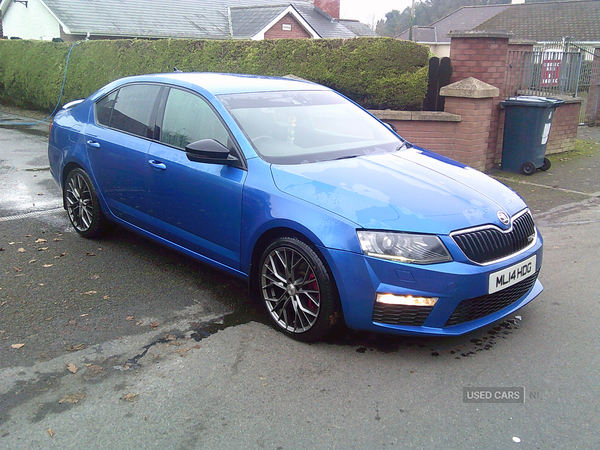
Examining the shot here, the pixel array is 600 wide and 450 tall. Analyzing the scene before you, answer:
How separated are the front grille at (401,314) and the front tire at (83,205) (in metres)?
3.29

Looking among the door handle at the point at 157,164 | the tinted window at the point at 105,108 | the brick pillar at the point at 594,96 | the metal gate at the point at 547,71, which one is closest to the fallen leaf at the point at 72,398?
the door handle at the point at 157,164

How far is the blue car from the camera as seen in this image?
11.3 ft

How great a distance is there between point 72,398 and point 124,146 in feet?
8.41

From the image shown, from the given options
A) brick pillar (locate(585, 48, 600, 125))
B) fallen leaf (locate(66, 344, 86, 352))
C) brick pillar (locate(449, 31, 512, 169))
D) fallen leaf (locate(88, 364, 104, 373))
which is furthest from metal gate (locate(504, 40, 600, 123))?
fallen leaf (locate(88, 364, 104, 373))

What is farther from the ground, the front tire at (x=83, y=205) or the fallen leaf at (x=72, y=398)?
the front tire at (x=83, y=205)

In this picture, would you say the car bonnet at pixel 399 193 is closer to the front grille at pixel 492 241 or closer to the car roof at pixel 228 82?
the front grille at pixel 492 241

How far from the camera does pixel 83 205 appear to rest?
587 cm

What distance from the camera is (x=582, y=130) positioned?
637 inches

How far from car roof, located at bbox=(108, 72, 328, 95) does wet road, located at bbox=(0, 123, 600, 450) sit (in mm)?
1565

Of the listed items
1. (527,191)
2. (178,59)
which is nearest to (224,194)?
(527,191)

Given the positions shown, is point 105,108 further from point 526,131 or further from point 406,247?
point 526,131

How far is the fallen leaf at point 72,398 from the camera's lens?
3.17 metres

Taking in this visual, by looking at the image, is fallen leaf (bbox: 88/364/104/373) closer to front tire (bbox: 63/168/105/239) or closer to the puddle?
the puddle

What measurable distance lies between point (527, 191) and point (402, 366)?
5.72 metres
